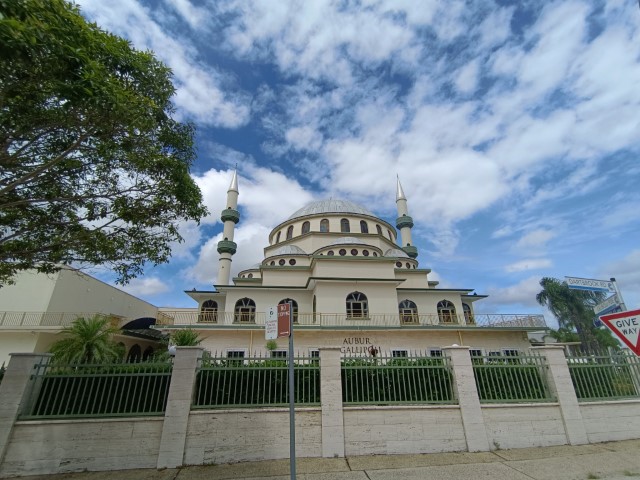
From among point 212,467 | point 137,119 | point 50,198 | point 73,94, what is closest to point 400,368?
point 212,467

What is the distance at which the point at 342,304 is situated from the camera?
754 inches

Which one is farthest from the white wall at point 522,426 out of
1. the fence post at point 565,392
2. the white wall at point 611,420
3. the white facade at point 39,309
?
the white facade at point 39,309

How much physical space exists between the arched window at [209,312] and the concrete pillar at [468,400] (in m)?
14.8

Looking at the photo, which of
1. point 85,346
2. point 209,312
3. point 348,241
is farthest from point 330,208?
point 85,346

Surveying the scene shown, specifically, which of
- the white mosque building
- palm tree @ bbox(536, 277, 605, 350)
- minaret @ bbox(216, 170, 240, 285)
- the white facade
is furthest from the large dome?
palm tree @ bbox(536, 277, 605, 350)

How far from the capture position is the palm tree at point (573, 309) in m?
38.6

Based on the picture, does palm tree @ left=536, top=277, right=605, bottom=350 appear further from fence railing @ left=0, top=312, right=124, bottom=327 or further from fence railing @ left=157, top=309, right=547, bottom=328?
fence railing @ left=0, top=312, right=124, bottom=327

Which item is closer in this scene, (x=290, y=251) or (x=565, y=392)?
(x=565, y=392)

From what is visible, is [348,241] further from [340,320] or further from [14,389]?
[14,389]

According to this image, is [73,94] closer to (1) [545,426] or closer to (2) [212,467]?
(2) [212,467]

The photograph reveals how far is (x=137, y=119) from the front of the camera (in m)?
5.84

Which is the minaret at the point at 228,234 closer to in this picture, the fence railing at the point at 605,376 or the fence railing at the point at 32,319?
the fence railing at the point at 32,319

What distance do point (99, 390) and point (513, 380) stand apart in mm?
9242

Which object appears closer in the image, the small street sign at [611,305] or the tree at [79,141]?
the tree at [79,141]
